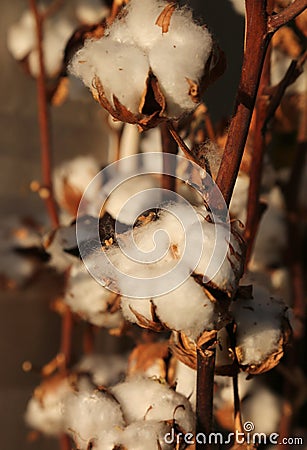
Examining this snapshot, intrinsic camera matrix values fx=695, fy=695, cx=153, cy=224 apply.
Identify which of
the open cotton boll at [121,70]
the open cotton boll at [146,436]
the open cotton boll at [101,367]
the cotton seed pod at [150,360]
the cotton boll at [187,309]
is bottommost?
the open cotton boll at [101,367]

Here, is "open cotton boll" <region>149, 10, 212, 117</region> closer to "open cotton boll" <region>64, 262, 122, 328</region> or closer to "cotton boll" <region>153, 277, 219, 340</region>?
"cotton boll" <region>153, 277, 219, 340</region>

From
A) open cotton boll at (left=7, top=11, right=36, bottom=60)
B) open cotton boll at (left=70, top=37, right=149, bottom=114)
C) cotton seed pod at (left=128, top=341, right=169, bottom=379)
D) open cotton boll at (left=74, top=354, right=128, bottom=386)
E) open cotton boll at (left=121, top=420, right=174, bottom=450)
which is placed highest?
open cotton boll at (left=70, top=37, right=149, bottom=114)

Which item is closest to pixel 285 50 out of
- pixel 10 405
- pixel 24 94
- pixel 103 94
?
pixel 103 94

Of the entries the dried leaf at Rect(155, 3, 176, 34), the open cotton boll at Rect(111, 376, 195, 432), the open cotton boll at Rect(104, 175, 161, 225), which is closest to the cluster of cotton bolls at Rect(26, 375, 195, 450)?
the open cotton boll at Rect(111, 376, 195, 432)

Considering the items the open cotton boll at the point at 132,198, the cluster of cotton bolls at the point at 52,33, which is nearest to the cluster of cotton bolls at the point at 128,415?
the open cotton boll at the point at 132,198

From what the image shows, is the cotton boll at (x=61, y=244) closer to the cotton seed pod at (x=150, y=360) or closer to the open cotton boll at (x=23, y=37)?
the cotton seed pod at (x=150, y=360)
